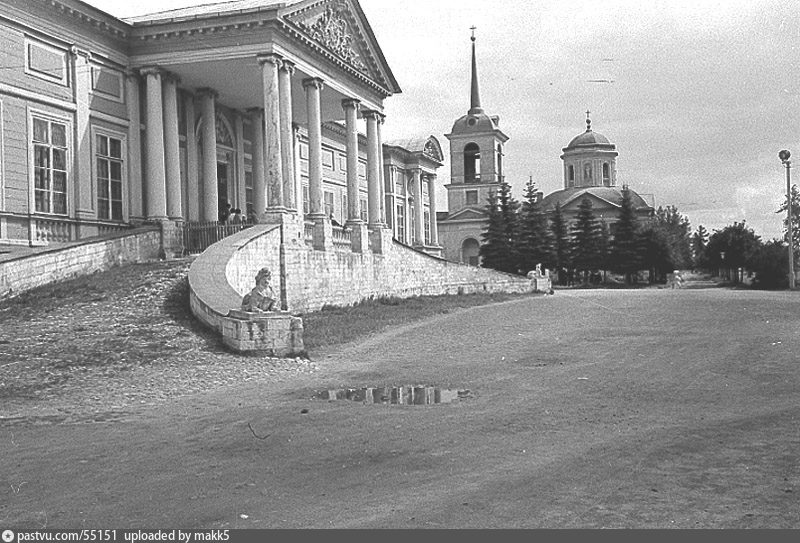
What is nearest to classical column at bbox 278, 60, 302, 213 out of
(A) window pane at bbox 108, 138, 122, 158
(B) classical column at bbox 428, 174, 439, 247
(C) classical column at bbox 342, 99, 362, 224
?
(A) window pane at bbox 108, 138, 122, 158

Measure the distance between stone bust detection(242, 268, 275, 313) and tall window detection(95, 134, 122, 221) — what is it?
10884 mm

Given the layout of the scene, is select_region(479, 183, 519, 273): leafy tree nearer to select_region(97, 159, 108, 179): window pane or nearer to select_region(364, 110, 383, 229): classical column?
select_region(364, 110, 383, 229): classical column

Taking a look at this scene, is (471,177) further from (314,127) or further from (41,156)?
(41,156)

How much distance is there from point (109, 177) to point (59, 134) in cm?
235

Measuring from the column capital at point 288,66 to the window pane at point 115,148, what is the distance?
542 cm

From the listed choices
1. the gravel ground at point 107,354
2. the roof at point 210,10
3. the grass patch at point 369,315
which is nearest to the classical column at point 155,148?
the roof at point 210,10

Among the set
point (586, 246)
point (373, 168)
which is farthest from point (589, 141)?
point (373, 168)

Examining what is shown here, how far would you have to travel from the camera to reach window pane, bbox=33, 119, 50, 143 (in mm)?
21048

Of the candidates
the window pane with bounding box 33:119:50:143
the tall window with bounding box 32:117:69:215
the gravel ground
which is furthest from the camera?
the tall window with bounding box 32:117:69:215

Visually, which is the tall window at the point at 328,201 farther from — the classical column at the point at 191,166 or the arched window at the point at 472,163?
the arched window at the point at 472,163

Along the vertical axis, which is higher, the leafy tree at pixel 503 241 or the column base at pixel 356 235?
the leafy tree at pixel 503 241

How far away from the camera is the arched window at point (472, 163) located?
90750 millimetres

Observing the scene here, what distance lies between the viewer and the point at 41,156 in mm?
21375

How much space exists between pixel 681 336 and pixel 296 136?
2092cm
